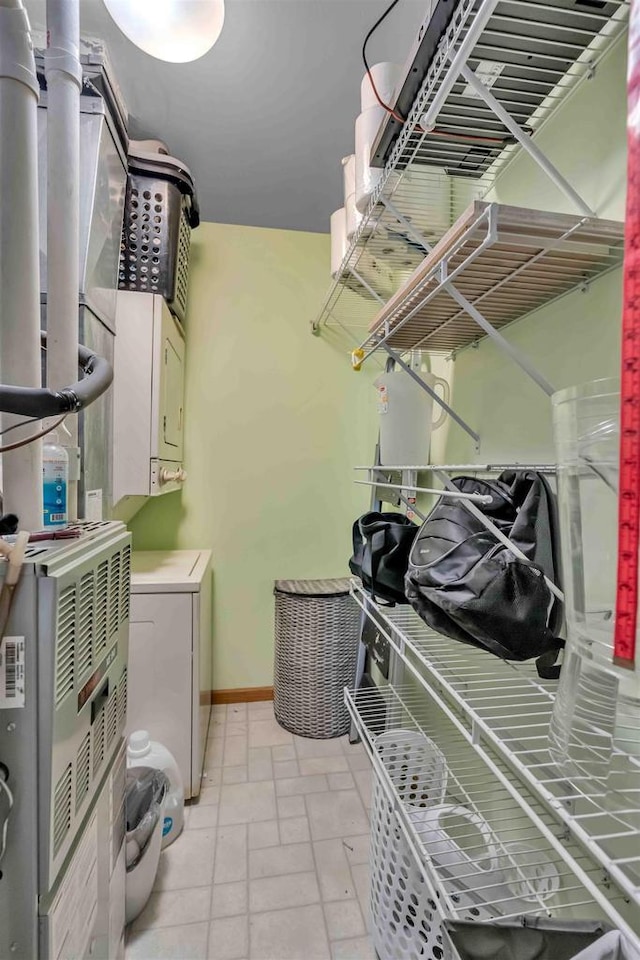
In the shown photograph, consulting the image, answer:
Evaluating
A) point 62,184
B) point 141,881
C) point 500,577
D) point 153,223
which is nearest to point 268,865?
point 141,881

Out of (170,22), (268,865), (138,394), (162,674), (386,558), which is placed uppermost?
(170,22)

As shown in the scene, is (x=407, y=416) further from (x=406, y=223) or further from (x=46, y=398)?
(x=46, y=398)

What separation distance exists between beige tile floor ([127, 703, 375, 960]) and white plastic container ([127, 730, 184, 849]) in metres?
0.06

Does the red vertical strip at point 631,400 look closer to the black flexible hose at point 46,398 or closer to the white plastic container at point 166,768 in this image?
the black flexible hose at point 46,398

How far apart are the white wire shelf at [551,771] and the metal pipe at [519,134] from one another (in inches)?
36.7

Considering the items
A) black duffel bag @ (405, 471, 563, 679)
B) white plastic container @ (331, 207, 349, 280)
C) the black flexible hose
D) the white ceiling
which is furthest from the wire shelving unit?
the black flexible hose

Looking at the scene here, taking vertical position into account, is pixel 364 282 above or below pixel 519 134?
above

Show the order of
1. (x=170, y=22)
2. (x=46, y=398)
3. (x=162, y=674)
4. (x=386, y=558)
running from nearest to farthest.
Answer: (x=46, y=398)
(x=170, y=22)
(x=386, y=558)
(x=162, y=674)

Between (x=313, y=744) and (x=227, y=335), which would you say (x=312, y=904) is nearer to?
(x=313, y=744)

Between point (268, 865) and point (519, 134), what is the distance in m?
2.09

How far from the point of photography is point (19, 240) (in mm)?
758

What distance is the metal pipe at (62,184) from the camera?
871mm

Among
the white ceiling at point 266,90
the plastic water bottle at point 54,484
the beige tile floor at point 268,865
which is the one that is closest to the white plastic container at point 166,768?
the beige tile floor at point 268,865

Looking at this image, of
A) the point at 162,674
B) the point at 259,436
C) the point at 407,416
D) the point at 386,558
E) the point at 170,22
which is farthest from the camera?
the point at 259,436
